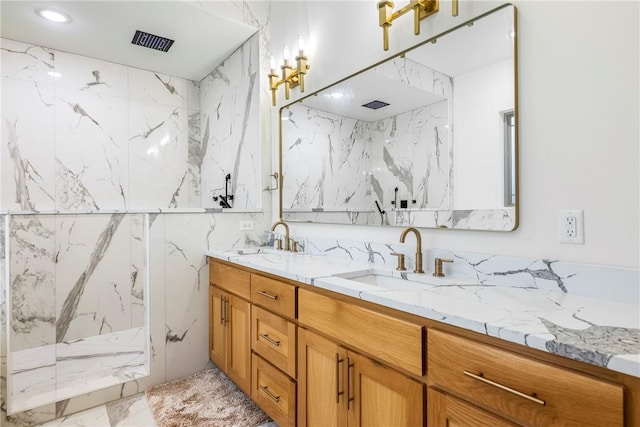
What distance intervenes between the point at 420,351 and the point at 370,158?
3.97 feet

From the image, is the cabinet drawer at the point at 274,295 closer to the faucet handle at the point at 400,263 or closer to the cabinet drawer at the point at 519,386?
the faucet handle at the point at 400,263

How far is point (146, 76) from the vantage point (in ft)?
11.7

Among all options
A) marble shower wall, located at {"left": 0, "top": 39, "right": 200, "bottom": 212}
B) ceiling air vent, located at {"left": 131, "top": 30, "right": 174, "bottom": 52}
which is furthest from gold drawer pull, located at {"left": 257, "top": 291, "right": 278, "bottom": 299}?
ceiling air vent, located at {"left": 131, "top": 30, "right": 174, "bottom": 52}

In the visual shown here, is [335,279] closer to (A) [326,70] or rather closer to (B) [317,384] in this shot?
(B) [317,384]

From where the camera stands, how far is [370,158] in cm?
201

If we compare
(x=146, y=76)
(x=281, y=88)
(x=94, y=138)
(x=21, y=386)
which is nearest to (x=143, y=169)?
(x=94, y=138)

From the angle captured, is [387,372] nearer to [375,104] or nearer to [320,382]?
[320,382]

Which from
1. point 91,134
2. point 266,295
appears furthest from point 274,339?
point 91,134

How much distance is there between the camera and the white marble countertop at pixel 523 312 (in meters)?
0.73

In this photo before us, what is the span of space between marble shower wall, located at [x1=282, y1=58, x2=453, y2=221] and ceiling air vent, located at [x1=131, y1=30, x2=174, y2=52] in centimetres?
131

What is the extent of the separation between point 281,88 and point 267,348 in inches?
78.4

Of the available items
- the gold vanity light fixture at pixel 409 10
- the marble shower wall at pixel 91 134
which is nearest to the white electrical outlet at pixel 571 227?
the gold vanity light fixture at pixel 409 10

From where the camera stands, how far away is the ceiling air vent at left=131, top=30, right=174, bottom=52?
2863 mm

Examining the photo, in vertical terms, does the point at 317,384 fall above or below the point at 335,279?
below
